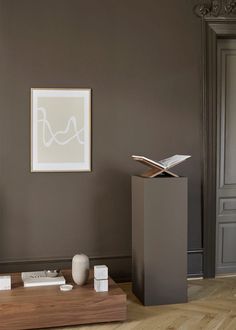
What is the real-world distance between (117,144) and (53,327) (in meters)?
Answer: 1.76

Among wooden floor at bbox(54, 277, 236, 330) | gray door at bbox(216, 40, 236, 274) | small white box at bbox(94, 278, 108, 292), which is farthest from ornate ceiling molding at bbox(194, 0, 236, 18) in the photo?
small white box at bbox(94, 278, 108, 292)

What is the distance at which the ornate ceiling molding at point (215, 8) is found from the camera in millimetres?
4555

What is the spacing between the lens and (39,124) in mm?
4301

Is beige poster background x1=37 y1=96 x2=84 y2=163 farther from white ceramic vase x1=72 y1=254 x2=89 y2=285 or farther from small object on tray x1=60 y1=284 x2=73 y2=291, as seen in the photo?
small object on tray x1=60 y1=284 x2=73 y2=291

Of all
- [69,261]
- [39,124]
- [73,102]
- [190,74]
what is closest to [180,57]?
[190,74]

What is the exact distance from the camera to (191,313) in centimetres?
364

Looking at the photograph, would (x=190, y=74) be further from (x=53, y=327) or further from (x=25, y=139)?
(x=53, y=327)

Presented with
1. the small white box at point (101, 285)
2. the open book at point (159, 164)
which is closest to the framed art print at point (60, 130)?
the open book at point (159, 164)

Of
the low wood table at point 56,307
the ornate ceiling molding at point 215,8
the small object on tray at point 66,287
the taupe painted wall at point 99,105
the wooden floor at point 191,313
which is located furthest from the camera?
the ornate ceiling molding at point 215,8

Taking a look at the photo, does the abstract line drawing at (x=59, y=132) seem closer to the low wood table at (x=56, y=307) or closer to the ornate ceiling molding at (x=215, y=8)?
the low wood table at (x=56, y=307)

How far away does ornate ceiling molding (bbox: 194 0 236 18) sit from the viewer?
4555 mm

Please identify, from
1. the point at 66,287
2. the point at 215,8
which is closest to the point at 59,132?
the point at 66,287

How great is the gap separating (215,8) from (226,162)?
146 cm

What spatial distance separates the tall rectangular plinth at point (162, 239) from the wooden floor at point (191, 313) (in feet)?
0.41
